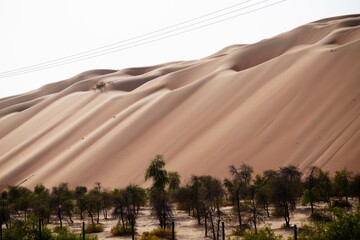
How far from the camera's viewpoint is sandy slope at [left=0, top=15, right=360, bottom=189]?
37406mm

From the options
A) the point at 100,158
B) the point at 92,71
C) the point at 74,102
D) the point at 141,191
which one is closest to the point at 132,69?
the point at 92,71

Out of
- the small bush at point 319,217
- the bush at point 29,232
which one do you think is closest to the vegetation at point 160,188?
the bush at point 29,232

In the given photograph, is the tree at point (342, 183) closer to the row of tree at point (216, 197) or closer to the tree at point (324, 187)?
the row of tree at point (216, 197)

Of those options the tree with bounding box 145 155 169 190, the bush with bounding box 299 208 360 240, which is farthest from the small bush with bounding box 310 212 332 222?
the tree with bounding box 145 155 169 190

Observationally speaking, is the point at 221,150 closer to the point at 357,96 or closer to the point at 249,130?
the point at 249,130

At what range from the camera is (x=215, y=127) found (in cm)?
4609

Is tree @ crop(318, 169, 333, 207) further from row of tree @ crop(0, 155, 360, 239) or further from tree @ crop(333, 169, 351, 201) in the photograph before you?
tree @ crop(333, 169, 351, 201)

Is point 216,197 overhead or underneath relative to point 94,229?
overhead

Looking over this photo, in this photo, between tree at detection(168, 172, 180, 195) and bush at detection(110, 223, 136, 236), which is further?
tree at detection(168, 172, 180, 195)

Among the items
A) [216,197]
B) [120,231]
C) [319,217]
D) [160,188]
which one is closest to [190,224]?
[216,197]

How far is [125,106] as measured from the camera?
2539 inches

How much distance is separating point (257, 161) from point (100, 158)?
20.5 meters

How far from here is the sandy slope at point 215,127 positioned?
123 feet

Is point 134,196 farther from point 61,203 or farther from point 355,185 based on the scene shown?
point 355,185
